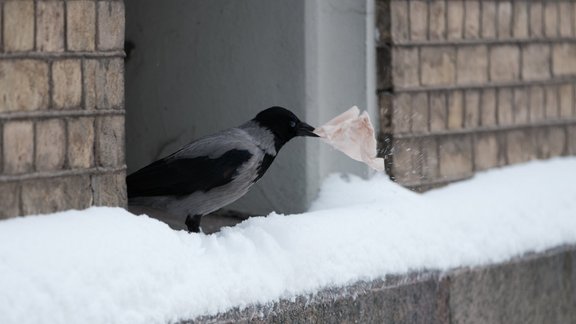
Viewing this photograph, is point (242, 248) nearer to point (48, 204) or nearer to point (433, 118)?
point (48, 204)

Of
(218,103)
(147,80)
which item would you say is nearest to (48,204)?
(218,103)

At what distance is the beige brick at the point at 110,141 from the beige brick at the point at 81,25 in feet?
0.96

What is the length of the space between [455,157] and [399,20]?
35.0 inches

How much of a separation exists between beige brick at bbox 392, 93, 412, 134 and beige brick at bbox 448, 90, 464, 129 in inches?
14.2

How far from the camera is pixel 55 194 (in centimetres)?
405

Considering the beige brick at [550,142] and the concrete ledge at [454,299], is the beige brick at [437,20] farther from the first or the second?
the concrete ledge at [454,299]

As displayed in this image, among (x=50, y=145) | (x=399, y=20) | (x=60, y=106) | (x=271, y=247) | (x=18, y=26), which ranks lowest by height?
(x=271, y=247)

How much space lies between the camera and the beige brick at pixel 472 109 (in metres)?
6.04

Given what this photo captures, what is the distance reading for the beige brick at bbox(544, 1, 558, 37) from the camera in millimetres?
6586

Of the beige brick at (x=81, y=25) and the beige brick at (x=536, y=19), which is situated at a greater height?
the beige brick at (x=536, y=19)

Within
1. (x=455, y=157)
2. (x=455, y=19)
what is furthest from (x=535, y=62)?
(x=455, y=157)

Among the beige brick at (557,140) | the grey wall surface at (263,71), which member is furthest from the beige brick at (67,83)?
the beige brick at (557,140)

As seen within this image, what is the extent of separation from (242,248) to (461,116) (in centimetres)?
208

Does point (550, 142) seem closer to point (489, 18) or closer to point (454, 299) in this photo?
point (489, 18)
